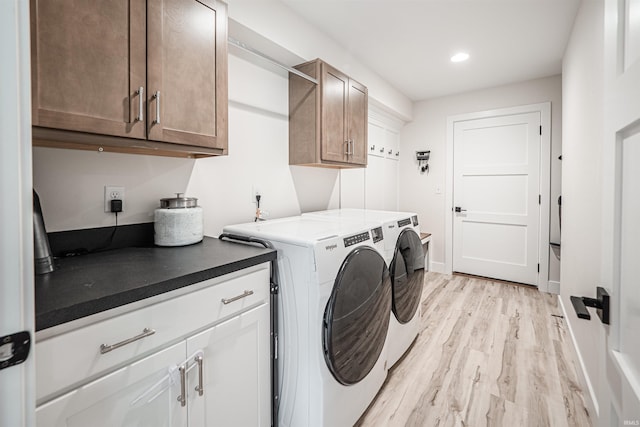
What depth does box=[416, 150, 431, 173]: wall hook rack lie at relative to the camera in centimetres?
428

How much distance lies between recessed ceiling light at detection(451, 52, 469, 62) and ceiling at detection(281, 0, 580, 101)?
51 mm

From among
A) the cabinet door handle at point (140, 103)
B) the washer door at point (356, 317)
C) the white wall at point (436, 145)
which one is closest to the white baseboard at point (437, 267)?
the white wall at point (436, 145)

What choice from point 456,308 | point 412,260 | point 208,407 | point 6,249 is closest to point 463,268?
point 456,308

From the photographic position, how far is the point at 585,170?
1870 millimetres

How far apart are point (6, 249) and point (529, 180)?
4.38 m

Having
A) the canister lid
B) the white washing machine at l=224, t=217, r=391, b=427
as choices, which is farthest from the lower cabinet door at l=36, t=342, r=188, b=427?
the canister lid

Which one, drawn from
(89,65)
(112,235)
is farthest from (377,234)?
(89,65)

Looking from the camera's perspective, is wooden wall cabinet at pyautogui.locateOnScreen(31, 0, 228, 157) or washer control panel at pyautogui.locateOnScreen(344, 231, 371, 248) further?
washer control panel at pyautogui.locateOnScreen(344, 231, 371, 248)

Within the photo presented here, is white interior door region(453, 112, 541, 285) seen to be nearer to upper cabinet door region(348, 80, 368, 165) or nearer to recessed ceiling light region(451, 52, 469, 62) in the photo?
recessed ceiling light region(451, 52, 469, 62)

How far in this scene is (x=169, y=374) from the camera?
0.96m

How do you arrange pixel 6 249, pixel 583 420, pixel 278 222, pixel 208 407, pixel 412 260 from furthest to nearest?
pixel 412 260
pixel 278 222
pixel 583 420
pixel 208 407
pixel 6 249

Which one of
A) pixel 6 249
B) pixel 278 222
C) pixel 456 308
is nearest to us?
pixel 6 249

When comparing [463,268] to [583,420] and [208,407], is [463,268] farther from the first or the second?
[208,407]

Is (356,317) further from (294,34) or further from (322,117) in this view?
(294,34)
